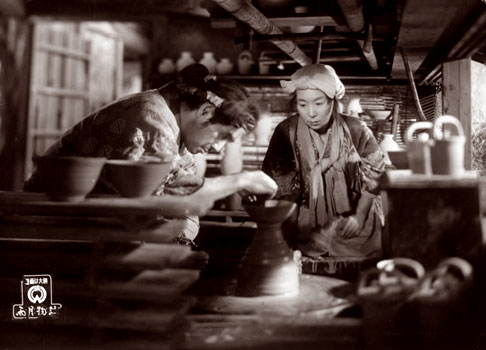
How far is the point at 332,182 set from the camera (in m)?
4.31

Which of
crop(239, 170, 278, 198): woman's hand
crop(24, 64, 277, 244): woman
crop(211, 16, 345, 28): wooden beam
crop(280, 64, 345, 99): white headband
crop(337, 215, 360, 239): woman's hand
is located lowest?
crop(337, 215, 360, 239): woman's hand

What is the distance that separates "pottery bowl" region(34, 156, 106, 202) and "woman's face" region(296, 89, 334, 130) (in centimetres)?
214

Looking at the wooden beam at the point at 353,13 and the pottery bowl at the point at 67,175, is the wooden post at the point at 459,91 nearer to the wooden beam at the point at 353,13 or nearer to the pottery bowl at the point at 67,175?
the wooden beam at the point at 353,13

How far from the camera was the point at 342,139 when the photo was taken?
431 cm

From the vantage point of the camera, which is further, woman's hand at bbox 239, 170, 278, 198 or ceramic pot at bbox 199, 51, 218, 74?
ceramic pot at bbox 199, 51, 218, 74

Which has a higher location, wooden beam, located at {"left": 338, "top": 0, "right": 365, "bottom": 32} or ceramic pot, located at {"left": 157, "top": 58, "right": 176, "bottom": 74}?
ceramic pot, located at {"left": 157, "top": 58, "right": 176, "bottom": 74}

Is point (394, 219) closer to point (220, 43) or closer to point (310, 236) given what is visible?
point (310, 236)

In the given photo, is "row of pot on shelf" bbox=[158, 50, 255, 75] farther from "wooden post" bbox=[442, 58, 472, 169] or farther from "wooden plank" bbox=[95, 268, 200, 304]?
"wooden plank" bbox=[95, 268, 200, 304]

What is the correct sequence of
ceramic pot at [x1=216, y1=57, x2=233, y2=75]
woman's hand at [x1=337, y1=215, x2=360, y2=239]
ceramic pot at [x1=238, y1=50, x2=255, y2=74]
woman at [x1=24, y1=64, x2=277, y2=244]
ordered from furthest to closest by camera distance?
ceramic pot at [x1=216, y1=57, x2=233, y2=75], ceramic pot at [x1=238, y1=50, x2=255, y2=74], woman's hand at [x1=337, y1=215, x2=360, y2=239], woman at [x1=24, y1=64, x2=277, y2=244]

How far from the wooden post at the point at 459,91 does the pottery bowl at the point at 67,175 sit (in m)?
2.83

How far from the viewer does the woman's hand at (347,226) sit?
4.22 m

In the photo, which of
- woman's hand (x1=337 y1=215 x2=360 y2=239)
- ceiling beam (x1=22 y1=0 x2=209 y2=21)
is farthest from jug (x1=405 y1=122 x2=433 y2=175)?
ceiling beam (x1=22 y1=0 x2=209 y2=21)

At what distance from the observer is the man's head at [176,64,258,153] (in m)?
3.42

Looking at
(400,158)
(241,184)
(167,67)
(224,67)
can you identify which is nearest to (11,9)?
(167,67)
